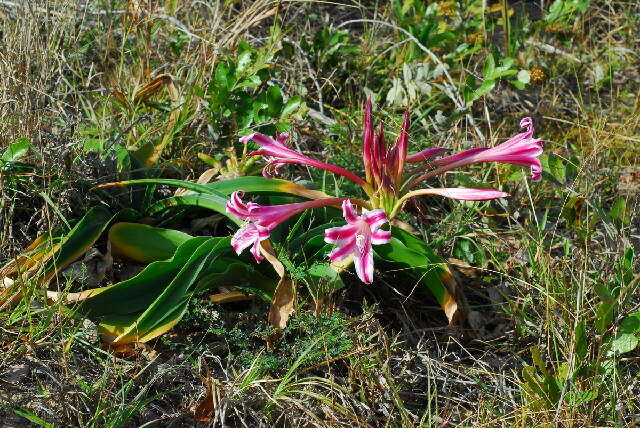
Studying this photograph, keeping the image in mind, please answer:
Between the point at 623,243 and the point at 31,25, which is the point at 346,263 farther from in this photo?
the point at 31,25

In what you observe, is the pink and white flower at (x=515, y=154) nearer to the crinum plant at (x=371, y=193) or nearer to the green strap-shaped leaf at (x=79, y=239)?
the crinum plant at (x=371, y=193)

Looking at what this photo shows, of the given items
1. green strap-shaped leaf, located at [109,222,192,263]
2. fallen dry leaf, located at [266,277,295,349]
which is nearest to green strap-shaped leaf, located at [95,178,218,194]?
green strap-shaped leaf, located at [109,222,192,263]

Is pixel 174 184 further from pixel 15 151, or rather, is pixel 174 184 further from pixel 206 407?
pixel 206 407

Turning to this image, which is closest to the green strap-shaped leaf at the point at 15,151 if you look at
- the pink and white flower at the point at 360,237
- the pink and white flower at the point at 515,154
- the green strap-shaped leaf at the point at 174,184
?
the green strap-shaped leaf at the point at 174,184

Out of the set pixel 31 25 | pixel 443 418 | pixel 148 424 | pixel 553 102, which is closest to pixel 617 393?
pixel 443 418

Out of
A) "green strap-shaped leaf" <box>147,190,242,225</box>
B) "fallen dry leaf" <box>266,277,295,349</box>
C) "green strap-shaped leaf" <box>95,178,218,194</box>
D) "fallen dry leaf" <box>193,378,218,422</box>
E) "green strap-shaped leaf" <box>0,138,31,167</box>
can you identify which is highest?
"green strap-shaped leaf" <box>0,138,31,167</box>

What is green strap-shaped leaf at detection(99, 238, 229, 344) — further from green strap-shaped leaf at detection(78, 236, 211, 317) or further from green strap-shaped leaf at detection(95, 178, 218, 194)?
green strap-shaped leaf at detection(95, 178, 218, 194)
